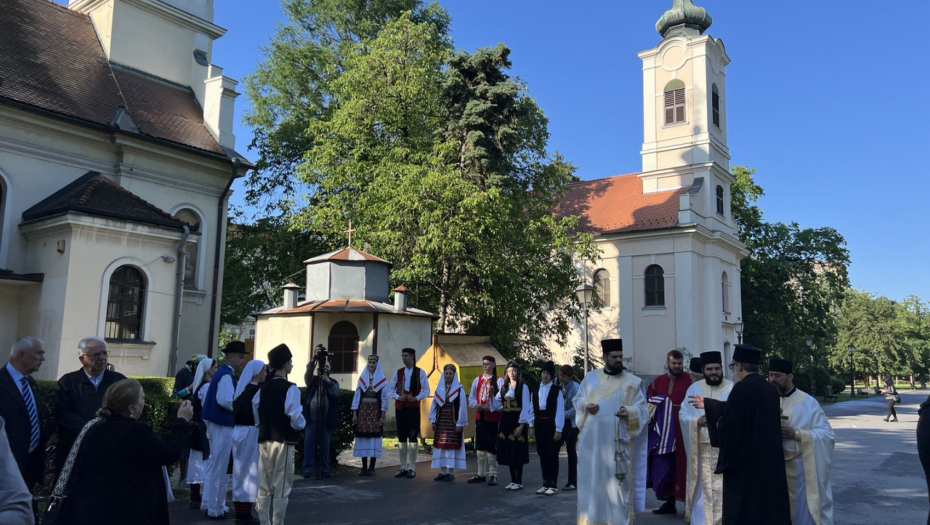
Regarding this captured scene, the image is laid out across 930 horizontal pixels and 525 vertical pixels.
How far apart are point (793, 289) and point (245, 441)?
1477 inches

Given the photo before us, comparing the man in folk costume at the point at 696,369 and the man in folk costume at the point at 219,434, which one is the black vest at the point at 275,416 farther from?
the man in folk costume at the point at 696,369

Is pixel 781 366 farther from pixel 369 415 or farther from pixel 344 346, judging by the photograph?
pixel 344 346

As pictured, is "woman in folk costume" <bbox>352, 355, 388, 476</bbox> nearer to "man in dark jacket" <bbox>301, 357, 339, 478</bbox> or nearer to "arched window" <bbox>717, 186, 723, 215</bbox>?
"man in dark jacket" <bbox>301, 357, 339, 478</bbox>

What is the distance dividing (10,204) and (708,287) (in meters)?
30.1

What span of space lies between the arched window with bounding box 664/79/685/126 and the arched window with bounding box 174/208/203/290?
1039 inches

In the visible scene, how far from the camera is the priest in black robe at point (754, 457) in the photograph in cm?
552

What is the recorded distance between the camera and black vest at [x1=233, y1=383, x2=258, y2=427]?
741cm

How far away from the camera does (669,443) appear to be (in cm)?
885

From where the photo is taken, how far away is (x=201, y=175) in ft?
68.4

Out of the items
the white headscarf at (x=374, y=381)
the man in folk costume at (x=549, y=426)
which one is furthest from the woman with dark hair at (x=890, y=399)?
the white headscarf at (x=374, y=381)

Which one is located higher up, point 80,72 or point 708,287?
point 80,72

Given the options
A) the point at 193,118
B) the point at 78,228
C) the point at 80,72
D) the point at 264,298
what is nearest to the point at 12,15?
the point at 80,72

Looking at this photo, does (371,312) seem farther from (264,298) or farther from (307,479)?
(264,298)

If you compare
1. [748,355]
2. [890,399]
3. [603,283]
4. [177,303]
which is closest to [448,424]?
[748,355]
